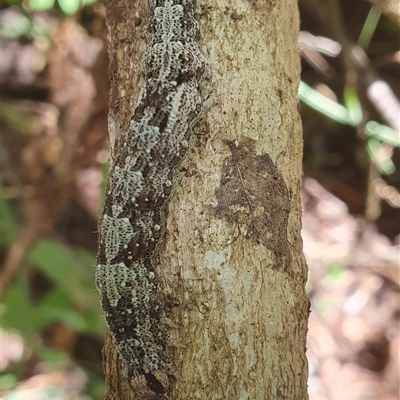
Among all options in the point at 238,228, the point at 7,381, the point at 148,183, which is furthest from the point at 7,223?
the point at 238,228

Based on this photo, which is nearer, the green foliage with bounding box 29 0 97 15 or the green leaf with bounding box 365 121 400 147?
the green foliage with bounding box 29 0 97 15

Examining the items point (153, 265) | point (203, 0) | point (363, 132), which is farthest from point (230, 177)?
point (363, 132)

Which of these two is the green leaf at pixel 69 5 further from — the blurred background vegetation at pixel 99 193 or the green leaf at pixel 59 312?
the green leaf at pixel 59 312

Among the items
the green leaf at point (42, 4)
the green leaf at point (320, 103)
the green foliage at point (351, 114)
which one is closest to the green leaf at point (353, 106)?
the green foliage at point (351, 114)

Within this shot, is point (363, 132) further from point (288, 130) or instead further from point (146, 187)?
point (146, 187)

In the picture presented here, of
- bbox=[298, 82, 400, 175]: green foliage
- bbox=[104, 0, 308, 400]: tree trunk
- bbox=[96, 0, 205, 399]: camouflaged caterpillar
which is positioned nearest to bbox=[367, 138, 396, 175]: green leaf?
bbox=[298, 82, 400, 175]: green foliage

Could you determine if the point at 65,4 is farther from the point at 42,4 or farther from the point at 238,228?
the point at 238,228

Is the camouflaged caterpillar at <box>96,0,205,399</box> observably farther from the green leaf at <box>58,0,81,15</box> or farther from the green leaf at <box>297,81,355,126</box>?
the green leaf at <box>297,81,355,126</box>
